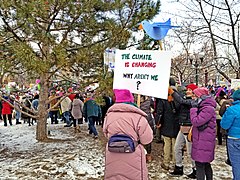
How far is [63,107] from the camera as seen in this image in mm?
12070

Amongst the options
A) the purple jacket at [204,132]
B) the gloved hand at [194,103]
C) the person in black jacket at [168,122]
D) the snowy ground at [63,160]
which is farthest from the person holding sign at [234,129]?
the person in black jacket at [168,122]

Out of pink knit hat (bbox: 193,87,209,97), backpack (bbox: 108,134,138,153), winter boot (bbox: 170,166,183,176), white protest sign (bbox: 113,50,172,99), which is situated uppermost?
white protest sign (bbox: 113,50,172,99)

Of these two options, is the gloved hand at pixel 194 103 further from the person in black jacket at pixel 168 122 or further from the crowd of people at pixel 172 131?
the person in black jacket at pixel 168 122

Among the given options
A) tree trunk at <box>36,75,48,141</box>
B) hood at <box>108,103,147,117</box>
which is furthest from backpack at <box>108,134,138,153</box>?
tree trunk at <box>36,75,48,141</box>

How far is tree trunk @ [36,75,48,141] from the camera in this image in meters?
8.22

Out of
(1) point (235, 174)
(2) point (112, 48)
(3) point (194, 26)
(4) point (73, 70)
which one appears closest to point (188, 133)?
(1) point (235, 174)

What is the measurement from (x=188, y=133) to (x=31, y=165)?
10.8ft

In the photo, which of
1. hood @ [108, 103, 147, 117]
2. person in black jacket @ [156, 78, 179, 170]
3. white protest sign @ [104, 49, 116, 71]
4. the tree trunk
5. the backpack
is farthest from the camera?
the tree trunk

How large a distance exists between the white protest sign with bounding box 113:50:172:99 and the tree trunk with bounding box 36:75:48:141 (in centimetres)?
411

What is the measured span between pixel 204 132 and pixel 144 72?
131 centimetres

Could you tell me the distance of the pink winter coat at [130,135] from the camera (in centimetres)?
335

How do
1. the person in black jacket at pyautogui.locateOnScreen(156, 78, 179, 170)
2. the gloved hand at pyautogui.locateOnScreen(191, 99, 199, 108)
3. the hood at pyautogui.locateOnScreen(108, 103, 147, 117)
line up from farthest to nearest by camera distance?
the person in black jacket at pyautogui.locateOnScreen(156, 78, 179, 170), the gloved hand at pyautogui.locateOnScreen(191, 99, 199, 108), the hood at pyautogui.locateOnScreen(108, 103, 147, 117)

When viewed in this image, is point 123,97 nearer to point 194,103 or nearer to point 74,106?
point 194,103

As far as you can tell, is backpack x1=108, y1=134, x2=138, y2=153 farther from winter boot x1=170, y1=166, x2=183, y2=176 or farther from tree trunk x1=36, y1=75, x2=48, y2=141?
tree trunk x1=36, y1=75, x2=48, y2=141
